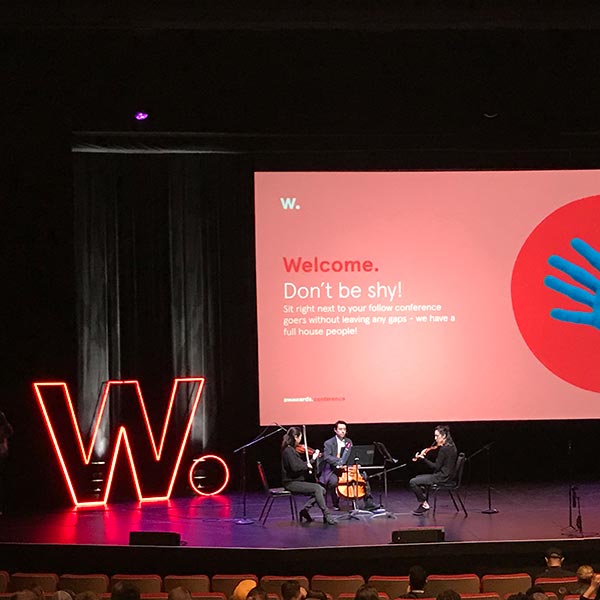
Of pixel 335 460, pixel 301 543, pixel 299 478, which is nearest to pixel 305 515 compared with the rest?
pixel 299 478

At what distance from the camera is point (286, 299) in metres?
11.7

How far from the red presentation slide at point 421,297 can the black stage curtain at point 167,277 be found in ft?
1.53

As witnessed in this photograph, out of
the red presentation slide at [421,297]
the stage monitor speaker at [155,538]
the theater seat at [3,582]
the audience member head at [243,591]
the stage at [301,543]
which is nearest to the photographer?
the audience member head at [243,591]

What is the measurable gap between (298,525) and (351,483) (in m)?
0.80

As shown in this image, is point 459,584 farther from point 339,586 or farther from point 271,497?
point 271,497

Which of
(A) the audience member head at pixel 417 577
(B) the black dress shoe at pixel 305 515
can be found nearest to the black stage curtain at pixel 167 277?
(B) the black dress shoe at pixel 305 515

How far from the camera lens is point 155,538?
9.02 m

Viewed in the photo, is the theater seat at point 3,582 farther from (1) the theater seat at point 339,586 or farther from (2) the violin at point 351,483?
(2) the violin at point 351,483

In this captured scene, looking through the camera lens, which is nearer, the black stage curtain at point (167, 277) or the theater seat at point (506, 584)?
the theater seat at point (506, 584)

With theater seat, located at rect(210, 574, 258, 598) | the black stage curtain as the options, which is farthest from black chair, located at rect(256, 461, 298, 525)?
theater seat, located at rect(210, 574, 258, 598)

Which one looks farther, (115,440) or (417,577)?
(115,440)

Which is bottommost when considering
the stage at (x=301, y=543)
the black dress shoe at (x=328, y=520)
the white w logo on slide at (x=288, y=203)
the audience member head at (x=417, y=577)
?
the stage at (x=301, y=543)

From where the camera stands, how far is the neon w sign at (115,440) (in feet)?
37.1

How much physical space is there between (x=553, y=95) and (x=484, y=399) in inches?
133
